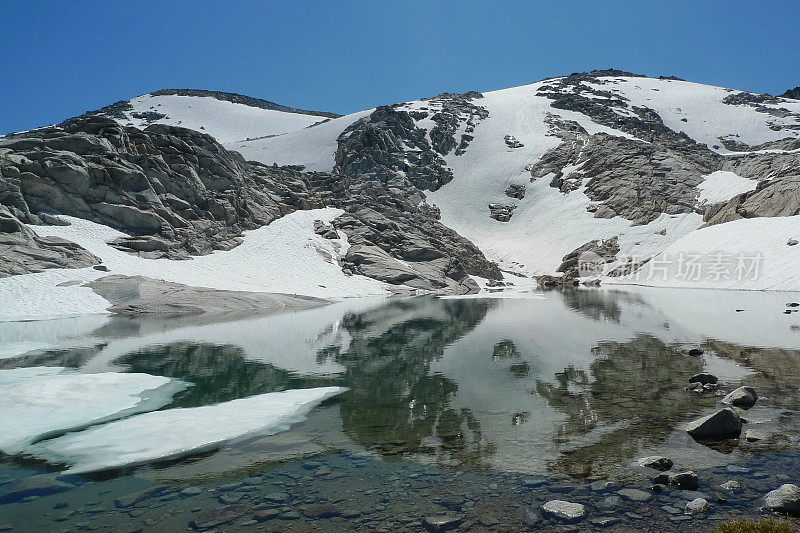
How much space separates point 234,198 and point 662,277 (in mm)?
60745

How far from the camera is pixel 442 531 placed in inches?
247

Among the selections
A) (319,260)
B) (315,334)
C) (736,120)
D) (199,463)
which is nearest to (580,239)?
(319,260)

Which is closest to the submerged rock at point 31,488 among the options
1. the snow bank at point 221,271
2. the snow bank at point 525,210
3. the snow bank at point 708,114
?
the snow bank at point 221,271

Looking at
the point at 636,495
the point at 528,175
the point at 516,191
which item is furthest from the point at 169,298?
the point at 528,175

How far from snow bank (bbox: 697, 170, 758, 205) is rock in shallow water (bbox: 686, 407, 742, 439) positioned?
80.3 metres

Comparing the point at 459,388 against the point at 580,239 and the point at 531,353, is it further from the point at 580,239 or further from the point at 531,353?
the point at 580,239

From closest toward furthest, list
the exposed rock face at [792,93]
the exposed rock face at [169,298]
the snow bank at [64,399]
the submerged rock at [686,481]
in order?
the submerged rock at [686,481] → the snow bank at [64,399] → the exposed rock face at [169,298] → the exposed rock face at [792,93]

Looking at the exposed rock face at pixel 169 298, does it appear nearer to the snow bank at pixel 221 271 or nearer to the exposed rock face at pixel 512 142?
the snow bank at pixel 221 271

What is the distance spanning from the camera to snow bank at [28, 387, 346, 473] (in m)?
9.08

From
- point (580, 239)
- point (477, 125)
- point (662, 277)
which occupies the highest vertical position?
point (477, 125)

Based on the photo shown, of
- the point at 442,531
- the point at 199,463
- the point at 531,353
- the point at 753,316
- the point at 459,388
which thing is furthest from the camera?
the point at 753,316

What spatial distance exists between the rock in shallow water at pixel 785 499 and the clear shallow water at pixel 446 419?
0.75ft

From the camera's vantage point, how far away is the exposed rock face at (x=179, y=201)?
4653 cm

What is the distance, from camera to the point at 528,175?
4599 inches
